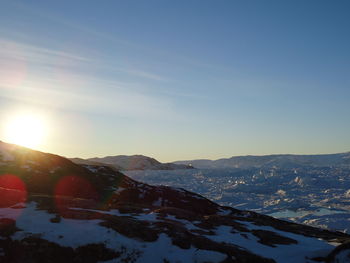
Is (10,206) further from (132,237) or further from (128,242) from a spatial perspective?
(128,242)

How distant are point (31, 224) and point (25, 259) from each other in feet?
14.4

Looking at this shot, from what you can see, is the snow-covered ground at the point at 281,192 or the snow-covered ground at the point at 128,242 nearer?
the snow-covered ground at the point at 128,242

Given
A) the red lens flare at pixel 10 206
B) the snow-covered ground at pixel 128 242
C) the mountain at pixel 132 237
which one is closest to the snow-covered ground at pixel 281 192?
the mountain at pixel 132 237

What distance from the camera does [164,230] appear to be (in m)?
26.3

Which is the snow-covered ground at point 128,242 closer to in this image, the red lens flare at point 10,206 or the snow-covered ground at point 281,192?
the red lens flare at point 10,206

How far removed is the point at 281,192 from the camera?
153 metres

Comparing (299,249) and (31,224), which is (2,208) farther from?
(299,249)

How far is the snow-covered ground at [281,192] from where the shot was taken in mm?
105375

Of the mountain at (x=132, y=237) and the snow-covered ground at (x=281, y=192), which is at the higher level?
the mountain at (x=132, y=237)

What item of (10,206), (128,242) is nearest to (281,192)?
(10,206)

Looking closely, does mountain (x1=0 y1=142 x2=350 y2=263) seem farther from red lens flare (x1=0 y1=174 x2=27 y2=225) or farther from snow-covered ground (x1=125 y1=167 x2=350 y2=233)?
snow-covered ground (x1=125 y1=167 x2=350 y2=233)

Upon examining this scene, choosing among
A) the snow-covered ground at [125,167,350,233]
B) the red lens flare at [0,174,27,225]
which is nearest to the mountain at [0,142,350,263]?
the red lens flare at [0,174,27,225]

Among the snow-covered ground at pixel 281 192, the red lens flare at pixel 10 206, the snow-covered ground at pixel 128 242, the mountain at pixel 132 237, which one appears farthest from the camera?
the snow-covered ground at pixel 281 192

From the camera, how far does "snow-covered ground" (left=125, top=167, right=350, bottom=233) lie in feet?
346
